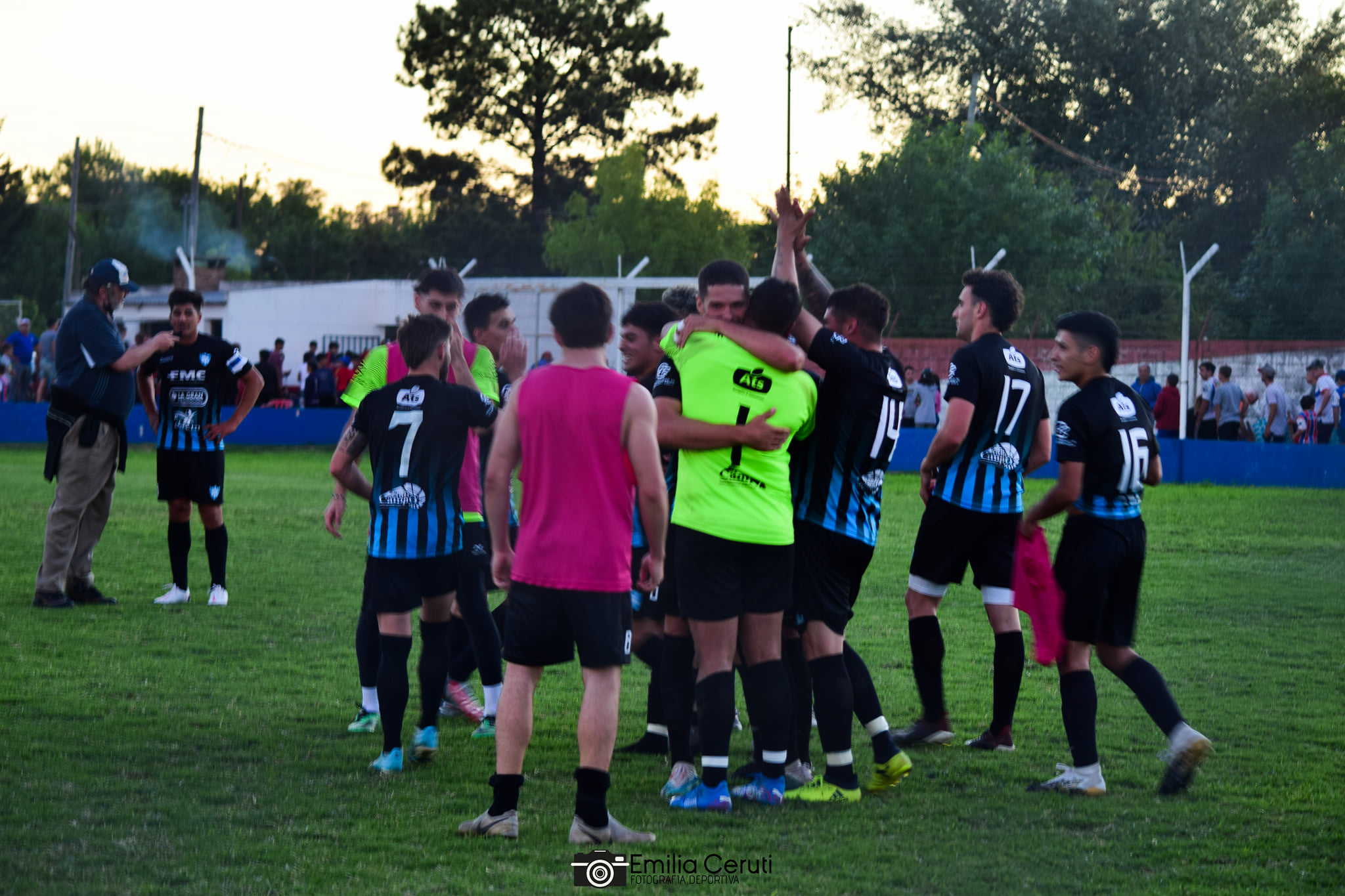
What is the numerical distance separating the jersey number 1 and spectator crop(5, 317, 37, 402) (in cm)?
2448

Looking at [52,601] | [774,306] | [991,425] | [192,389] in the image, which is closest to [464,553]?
[774,306]

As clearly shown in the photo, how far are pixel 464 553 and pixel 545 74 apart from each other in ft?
153

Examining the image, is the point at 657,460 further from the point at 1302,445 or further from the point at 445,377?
the point at 1302,445

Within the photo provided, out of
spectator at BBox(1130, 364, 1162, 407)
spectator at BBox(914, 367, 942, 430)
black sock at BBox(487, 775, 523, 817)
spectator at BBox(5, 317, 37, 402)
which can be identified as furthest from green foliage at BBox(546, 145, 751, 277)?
black sock at BBox(487, 775, 523, 817)

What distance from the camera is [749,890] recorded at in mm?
4027

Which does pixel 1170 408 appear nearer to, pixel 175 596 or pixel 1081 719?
pixel 175 596

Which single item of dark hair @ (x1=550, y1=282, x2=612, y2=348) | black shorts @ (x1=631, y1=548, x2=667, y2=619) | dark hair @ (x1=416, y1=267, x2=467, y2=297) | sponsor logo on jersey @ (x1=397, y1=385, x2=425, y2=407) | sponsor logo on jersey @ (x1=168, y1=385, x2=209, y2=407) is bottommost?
black shorts @ (x1=631, y1=548, x2=667, y2=619)

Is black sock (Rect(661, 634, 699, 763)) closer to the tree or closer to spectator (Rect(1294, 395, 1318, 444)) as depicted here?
spectator (Rect(1294, 395, 1318, 444))

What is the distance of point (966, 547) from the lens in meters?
5.91

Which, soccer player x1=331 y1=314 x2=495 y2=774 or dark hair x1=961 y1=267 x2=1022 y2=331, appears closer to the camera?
soccer player x1=331 y1=314 x2=495 y2=774

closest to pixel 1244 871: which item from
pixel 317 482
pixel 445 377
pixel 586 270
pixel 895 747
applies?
pixel 895 747

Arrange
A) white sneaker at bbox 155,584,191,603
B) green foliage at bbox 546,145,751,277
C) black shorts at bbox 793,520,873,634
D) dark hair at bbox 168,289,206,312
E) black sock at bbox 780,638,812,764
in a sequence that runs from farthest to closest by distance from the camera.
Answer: green foliage at bbox 546,145,751,277
white sneaker at bbox 155,584,191,603
dark hair at bbox 168,289,206,312
black sock at bbox 780,638,812,764
black shorts at bbox 793,520,873,634

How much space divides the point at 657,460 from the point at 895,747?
5.24ft

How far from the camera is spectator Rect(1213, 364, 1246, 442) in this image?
70.7 feet
